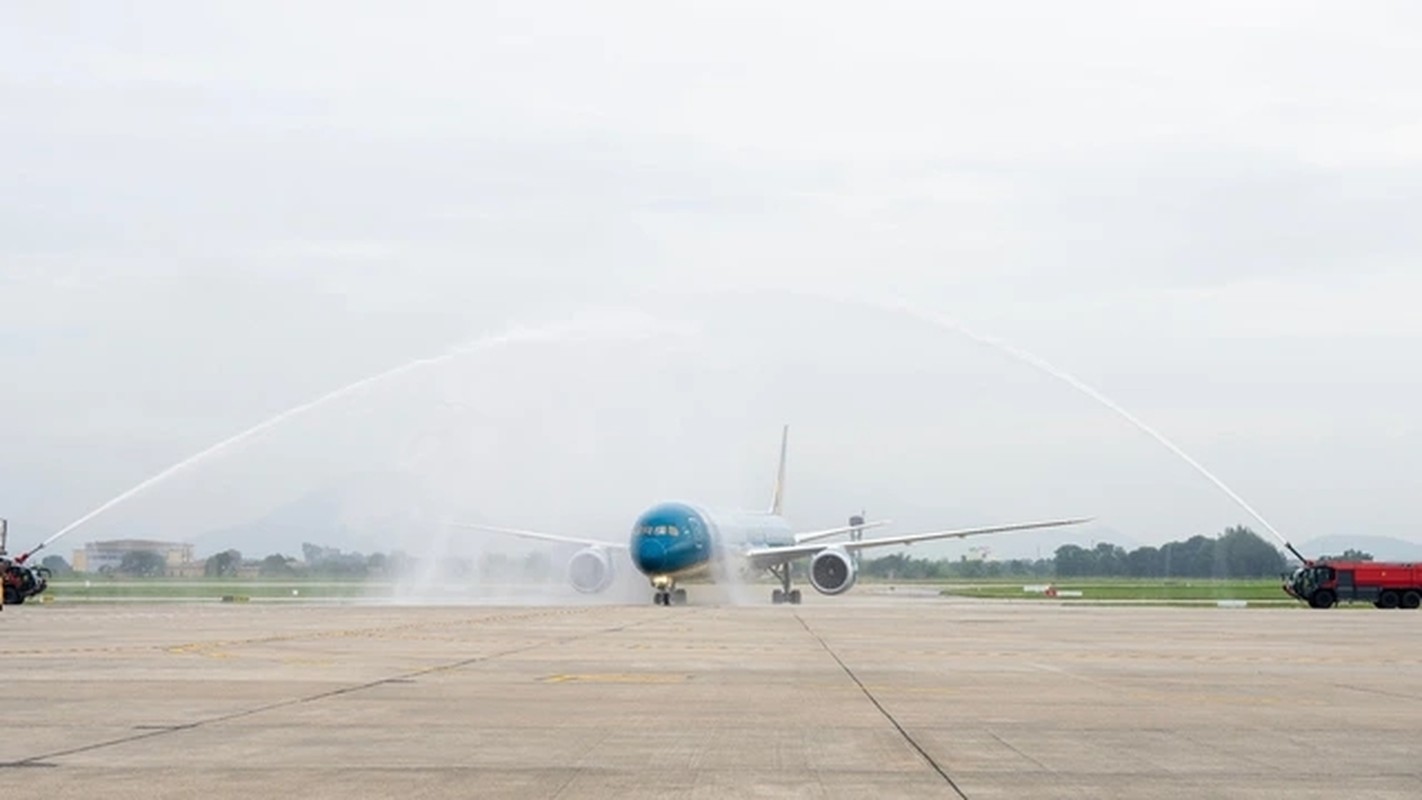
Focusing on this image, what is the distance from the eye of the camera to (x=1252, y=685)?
26578mm

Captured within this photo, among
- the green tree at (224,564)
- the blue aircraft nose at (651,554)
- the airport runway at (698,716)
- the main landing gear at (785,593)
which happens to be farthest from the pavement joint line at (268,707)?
the green tree at (224,564)

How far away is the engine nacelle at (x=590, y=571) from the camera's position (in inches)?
2982

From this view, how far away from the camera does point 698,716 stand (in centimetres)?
2050

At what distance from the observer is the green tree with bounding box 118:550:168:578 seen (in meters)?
109

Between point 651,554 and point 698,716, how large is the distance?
160ft

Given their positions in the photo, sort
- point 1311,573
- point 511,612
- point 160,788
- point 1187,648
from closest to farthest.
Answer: point 160,788 < point 1187,648 < point 511,612 < point 1311,573

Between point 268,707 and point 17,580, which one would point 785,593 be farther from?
point 268,707

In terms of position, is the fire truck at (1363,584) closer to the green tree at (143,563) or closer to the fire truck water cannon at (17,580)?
the fire truck water cannon at (17,580)

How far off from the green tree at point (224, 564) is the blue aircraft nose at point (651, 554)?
3053cm

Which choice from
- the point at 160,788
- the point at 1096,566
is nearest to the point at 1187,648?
the point at 160,788

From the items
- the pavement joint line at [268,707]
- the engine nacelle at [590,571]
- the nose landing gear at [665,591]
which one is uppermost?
the engine nacelle at [590,571]

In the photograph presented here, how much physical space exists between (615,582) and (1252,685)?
54864 millimetres

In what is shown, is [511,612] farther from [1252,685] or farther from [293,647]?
[1252,685]

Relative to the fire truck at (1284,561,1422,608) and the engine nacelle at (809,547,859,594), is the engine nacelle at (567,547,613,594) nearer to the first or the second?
the engine nacelle at (809,547,859,594)
